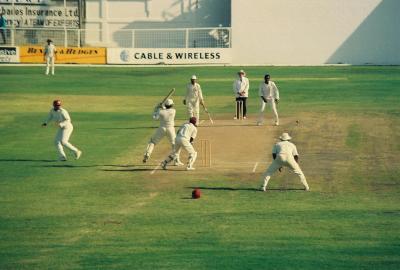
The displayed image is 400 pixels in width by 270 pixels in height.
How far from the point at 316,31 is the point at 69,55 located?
1794 cm

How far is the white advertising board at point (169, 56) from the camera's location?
70312 millimetres

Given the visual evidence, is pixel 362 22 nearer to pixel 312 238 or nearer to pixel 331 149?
pixel 331 149

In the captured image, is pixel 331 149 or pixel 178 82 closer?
pixel 331 149

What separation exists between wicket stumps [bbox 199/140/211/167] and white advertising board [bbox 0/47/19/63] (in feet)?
116

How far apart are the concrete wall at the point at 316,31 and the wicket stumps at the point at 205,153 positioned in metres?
34.8

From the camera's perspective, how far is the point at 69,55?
70.8m

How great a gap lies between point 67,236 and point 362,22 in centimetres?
5170

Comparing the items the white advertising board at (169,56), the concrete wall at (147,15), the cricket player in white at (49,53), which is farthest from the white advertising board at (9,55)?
the cricket player in white at (49,53)

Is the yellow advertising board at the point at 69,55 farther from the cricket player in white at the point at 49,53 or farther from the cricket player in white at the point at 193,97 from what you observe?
the cricket player in white at the point at 193,97

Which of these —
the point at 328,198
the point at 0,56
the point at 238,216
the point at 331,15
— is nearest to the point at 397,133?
the point at 328,198

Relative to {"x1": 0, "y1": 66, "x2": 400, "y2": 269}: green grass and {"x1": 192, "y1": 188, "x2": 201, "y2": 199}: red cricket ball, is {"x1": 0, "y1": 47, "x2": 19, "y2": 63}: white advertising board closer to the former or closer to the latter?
{"x1": 0, "y1": 66, "x2": 400, "y2": 269}: green grass

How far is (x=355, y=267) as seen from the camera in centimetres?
2019

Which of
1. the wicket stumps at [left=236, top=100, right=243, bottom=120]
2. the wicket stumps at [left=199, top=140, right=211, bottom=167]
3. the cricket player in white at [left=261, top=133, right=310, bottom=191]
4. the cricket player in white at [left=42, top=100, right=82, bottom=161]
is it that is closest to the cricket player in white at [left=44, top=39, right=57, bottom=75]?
the wicket stumps at [left=236, top=100, right=243, bottom=120]

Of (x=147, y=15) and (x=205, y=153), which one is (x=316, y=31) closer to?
(x=147, y=15)
